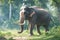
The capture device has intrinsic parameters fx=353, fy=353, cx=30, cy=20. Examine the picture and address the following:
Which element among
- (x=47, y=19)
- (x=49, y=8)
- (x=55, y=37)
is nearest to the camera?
(x=55, y=37)

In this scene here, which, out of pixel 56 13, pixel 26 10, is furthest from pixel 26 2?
pixel 26 10

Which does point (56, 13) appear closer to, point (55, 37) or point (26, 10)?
point (26, 10)

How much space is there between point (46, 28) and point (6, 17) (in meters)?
7.39

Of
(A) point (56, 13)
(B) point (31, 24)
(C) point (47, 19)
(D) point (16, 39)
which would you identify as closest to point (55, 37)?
(D) point (16, 39)

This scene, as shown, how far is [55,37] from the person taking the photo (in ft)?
35.3

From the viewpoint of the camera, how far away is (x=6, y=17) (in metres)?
22.3

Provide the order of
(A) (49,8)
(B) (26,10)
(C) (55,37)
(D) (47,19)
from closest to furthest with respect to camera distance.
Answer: (C) (55,37) < (B) (26,10) < (D) (47,19) < (A) (49,8)

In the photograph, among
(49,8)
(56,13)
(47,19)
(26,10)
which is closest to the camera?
(26,10)

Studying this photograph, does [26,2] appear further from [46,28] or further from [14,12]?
[46,28]

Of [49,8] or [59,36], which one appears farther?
[49,8]

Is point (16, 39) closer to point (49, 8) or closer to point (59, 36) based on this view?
point (59, 36)

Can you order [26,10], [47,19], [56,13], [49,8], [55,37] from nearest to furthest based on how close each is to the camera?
[55,37] < [26,10] < [47,19] < [56,13] < [49,8]

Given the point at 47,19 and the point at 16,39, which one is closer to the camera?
the point at 16,39

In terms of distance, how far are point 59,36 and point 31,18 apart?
3.18m
